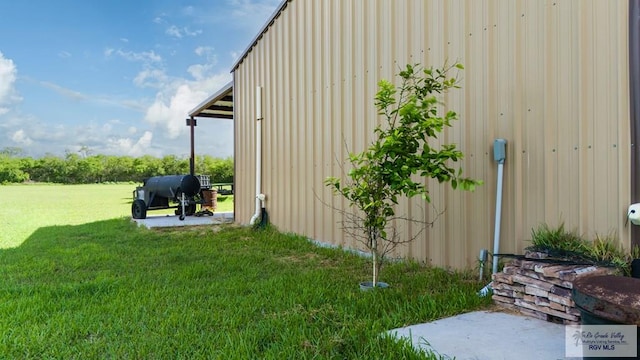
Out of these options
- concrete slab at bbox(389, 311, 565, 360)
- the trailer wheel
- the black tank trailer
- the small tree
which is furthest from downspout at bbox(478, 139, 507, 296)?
the trailer wheel

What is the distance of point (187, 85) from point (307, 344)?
2079 cm

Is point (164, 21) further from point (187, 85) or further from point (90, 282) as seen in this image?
point (90, 282)

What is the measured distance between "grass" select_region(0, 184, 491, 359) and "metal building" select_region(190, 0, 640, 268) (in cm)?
64

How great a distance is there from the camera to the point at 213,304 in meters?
2.72

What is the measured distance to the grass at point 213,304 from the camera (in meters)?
2.01

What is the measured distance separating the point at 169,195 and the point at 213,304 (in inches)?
237

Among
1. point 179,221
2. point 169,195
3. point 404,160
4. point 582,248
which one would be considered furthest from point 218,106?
point 582,248

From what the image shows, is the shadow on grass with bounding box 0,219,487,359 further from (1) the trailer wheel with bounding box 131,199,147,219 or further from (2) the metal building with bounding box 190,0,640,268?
(1) the trailer wheel with bounding box 131,199,147,219

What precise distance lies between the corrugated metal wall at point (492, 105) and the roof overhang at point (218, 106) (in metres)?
3.54

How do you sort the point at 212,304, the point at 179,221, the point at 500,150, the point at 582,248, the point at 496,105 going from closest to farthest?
the point at 582,248
the point at 212,304
the point at 500,150
the point at 496,105
the point at 179,221

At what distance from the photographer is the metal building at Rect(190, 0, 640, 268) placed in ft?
7.76

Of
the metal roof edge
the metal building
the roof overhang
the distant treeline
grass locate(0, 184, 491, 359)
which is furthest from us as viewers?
the distant treeline

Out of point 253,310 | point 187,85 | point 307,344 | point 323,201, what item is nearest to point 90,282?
point 253,310

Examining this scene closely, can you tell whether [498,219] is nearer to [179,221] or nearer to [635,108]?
[635,108]
